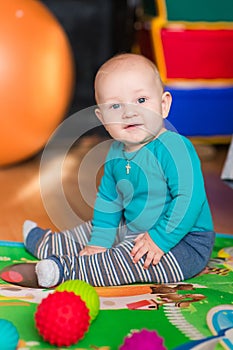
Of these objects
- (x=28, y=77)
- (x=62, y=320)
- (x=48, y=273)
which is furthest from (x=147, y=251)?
(x=28, y=77)

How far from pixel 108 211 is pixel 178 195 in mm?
165

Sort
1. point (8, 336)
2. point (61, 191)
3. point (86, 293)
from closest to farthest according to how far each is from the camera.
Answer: point (8, 336), point (86, 293), point (61, 191)

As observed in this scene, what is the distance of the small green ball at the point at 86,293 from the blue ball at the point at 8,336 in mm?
115

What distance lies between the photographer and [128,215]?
1165 mm

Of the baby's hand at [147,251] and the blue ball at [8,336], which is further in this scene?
the baby's hand at [147,251]

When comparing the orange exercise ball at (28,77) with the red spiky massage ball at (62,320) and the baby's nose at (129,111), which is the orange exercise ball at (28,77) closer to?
the baby's nose at (129,111)

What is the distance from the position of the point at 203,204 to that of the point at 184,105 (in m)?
0.82

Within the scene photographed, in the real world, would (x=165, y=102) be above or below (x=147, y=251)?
above

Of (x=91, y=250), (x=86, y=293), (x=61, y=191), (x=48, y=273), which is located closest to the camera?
(x=86, y=293)

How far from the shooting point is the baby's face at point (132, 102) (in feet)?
3.50

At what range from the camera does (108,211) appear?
1.19m

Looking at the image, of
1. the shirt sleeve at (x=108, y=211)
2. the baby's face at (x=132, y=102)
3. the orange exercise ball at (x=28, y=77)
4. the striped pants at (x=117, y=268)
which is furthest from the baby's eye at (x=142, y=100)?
the orange exercise ball at (x=28, y=77)

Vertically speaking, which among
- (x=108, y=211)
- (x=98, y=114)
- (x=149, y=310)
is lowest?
(x=149, y=310)

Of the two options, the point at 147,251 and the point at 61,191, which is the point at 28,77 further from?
the point at 147,251
